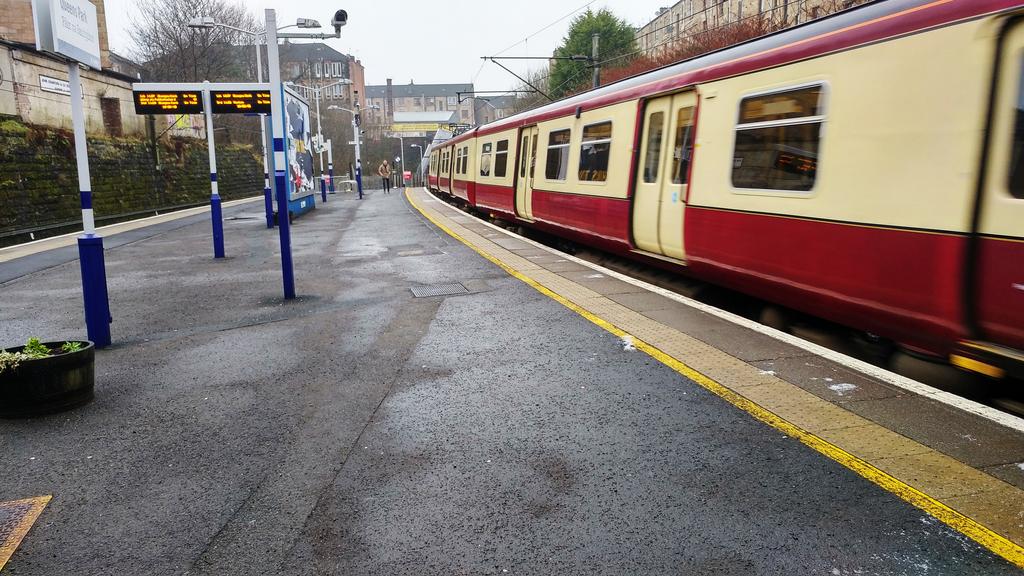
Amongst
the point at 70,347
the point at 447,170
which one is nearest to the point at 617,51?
the point at 447,170

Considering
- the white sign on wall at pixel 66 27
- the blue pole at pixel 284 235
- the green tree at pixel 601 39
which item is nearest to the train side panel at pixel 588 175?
→ the blue pole at pixel 284 235

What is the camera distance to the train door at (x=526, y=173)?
14.1m

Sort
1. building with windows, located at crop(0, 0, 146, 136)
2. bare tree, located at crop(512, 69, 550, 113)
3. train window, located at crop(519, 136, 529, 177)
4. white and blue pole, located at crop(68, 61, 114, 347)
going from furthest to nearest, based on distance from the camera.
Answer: bare tree, located at crop(512, 69, 550, 113) → building with windows, located at crop(0, 0, 146, 136) → train window, located at crop(519, 136, 529, 177) → white and blue pole, located at crop(68, 61, 114, 347)

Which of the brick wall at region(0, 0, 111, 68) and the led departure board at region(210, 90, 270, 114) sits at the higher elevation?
the brick wall at region(0, 0, 111, 68)

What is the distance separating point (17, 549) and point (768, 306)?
6.53 meters

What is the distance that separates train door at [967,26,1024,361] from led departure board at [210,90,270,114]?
1393 centimetres

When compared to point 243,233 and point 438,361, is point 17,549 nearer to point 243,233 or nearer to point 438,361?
point 438,361

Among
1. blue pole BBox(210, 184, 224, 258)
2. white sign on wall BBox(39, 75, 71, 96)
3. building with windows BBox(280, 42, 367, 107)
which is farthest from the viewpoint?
building with windows BBox(280, 42, 367, 107)

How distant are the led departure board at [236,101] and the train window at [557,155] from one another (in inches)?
266

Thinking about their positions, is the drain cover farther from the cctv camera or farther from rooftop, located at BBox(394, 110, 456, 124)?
rooftop, located at BBox(394, 110, 456, 124)

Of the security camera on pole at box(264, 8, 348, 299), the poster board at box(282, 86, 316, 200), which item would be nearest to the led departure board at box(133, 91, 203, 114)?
the poster board at box(282, 86, 316, 200)

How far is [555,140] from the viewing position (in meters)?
12.7

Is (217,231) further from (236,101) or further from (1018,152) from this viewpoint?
(1018,152)

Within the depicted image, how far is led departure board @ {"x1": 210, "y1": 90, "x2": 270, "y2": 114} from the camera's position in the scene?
563 inches
